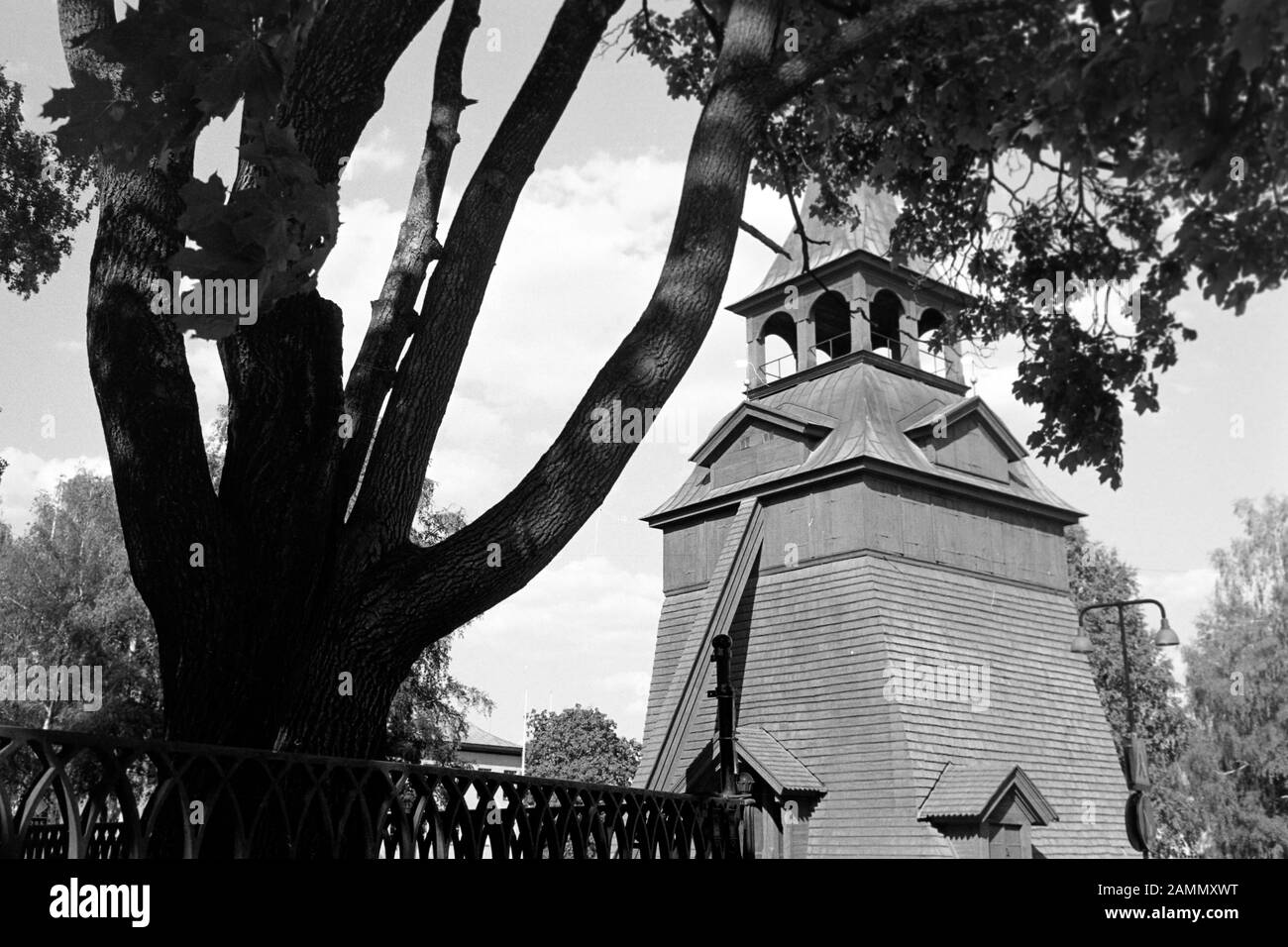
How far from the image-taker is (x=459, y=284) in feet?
19.6

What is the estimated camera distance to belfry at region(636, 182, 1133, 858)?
21.8 m

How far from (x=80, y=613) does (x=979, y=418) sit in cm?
2478

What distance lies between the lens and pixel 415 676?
26.8 meters

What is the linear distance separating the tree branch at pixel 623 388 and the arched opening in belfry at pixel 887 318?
22.4 m

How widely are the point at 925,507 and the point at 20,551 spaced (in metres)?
25.7

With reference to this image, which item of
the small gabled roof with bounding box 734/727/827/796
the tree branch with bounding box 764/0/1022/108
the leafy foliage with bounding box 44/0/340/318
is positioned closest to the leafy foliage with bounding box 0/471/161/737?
the small gabled roof with bounding box 734/727/827/796

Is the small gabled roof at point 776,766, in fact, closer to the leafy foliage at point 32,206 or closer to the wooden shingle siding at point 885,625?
the wooden shingle siding at point 885,625

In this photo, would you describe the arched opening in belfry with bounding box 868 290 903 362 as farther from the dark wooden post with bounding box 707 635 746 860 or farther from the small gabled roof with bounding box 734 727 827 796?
the dark wooden post with bounding box 707 635 746 860

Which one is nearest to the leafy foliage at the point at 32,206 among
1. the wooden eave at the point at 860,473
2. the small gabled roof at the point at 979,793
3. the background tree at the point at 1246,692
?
the wooden eave at the point at 860,473

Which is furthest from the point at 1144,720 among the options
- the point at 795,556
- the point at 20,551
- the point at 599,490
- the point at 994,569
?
the point at 599,490

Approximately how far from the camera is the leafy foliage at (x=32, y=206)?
41.9 ft

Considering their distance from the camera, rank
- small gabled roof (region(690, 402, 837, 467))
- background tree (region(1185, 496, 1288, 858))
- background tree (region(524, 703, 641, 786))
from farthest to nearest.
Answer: background tree (region(524, 703, 641, 786))
background tree (region(1185, 496, 1288, 858))
small gabled roof (region(690, 402, 837, 467))

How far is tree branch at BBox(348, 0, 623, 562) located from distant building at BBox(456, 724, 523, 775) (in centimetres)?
5009
